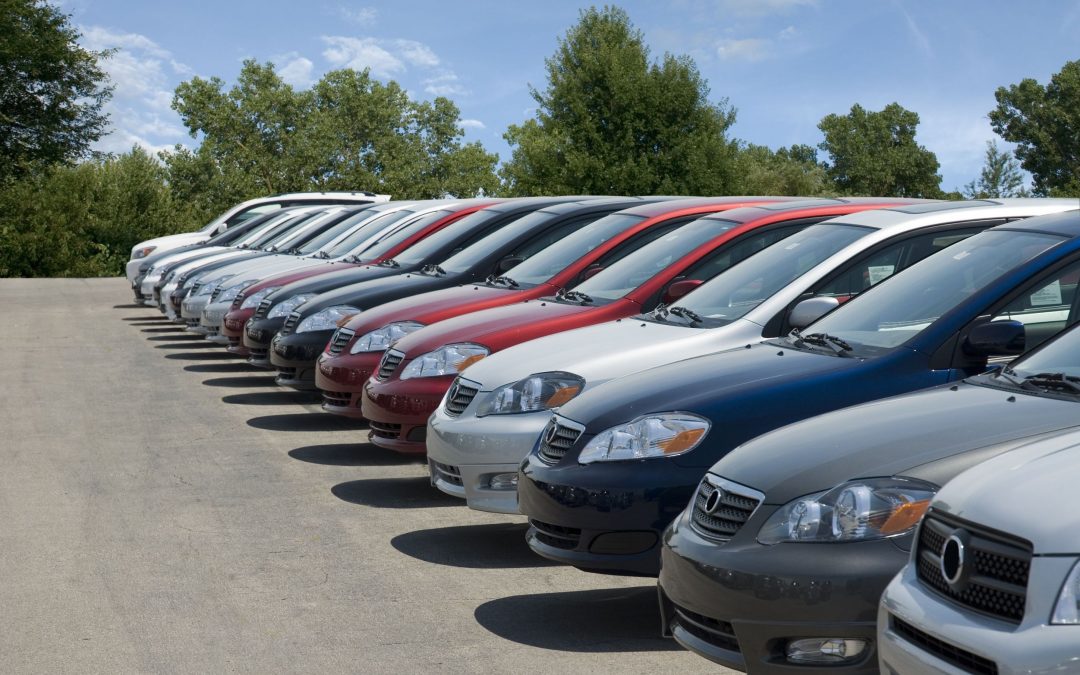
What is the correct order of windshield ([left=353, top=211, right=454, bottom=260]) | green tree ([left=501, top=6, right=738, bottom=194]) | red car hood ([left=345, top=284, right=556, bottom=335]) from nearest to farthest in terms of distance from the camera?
1. red car hood ([left=345, top=284, right=556, bottom=335])
2. windshield ([left=353, top=211, right=454, bottom=260])
3. green tree ([left=501, top=6, right=738, bottom=194])

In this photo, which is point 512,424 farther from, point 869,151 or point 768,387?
point 869,151

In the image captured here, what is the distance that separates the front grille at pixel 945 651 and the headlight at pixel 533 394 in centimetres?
362

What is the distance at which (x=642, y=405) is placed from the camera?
5.95m

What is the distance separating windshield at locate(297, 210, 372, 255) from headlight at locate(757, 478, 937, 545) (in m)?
14.5

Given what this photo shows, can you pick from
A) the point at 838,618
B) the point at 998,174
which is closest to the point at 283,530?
the point at 838,618

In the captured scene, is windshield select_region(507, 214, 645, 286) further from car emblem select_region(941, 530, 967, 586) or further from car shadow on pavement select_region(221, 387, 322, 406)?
car emblem select_region(941, 530, 967, 586)

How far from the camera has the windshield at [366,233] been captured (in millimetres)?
16875

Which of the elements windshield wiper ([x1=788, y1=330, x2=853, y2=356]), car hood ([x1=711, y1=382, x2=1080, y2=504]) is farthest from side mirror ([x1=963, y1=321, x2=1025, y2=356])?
windshield wiper ([x1=788, y1=330, x2=853, y2=356])

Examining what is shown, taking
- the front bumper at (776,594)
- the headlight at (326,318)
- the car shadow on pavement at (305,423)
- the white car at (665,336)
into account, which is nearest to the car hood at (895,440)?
the front bumper at (776,594)

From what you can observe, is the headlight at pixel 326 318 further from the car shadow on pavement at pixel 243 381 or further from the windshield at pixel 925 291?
the windshield at pixel 925 291

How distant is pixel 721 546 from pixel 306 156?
71460mm

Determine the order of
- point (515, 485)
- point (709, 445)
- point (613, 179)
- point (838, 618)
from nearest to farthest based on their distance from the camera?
point (838, 618), point (709, 445), point (515, 485), point (613, 179)

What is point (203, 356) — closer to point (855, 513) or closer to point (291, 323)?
point (291, 323)

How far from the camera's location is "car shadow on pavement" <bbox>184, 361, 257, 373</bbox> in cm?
1577
